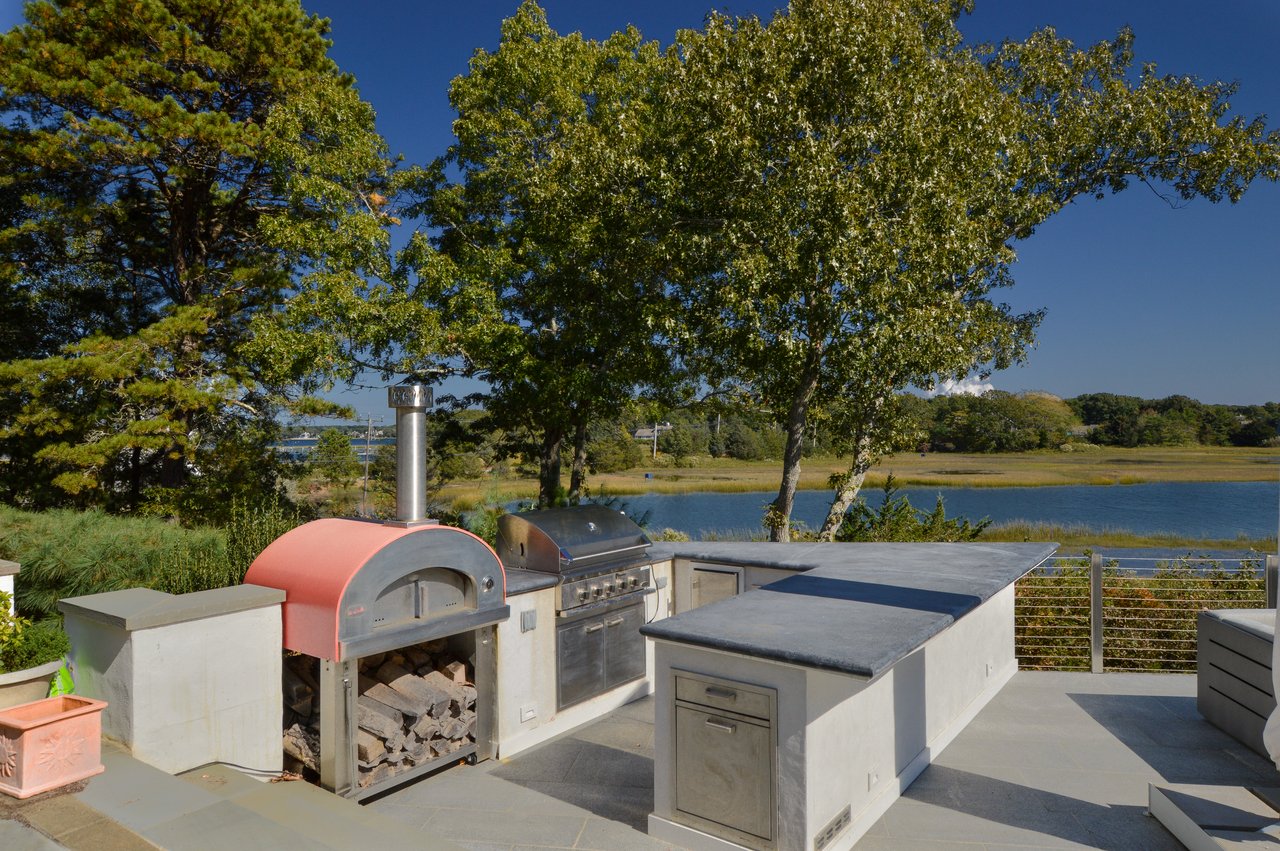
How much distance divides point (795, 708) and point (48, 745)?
118 inches

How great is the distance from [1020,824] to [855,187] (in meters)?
7.24

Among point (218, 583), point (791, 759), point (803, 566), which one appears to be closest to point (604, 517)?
point (803, 566)

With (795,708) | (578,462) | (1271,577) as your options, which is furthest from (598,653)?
(578,462)

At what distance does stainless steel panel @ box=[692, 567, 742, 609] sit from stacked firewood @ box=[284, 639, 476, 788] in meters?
2.05

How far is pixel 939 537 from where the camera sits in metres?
10.4

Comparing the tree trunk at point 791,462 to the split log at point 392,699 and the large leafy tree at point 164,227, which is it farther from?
the split log at point 392,699

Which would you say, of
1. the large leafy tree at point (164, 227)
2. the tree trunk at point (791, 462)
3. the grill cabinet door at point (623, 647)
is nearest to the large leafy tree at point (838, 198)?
the tree trunk at point (791, 462)

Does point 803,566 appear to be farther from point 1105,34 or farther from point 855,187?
point 1105,34

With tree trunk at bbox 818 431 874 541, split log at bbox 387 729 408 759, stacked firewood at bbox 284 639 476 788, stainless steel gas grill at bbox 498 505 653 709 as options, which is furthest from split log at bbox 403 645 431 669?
tree trunk at bbox 818 431 874 541

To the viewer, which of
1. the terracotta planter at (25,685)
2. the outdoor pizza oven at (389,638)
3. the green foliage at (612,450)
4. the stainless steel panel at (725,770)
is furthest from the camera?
the green foliage at (612,450)

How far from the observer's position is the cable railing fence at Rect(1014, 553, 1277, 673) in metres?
7.14

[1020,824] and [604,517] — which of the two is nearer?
[1020,824]

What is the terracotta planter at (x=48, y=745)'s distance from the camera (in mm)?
2896

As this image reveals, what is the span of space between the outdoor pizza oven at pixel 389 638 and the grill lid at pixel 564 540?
A: 599 millimetres
